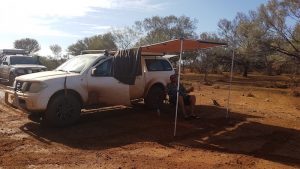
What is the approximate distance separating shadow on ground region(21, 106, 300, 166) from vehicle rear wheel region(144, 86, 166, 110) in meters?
0.62

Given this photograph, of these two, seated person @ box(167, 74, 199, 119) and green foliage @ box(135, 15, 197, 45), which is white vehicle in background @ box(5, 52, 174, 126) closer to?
seated person @ box(167, 74, 199, 119)

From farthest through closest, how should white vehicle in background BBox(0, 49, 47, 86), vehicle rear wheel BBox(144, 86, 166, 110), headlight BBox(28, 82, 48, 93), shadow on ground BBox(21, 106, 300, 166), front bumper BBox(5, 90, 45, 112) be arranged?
white vehicle in background BBox(0, 49, 47, 86), vehicle rear wheel BBox(144, 86, 166, 110), headlight BBox(28, 82, 48, 93), front bumper BBox(5, 90, 45, 112), shadow on ground BBox(21, 106, 300, 166)

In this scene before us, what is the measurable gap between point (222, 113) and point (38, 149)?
635 cm

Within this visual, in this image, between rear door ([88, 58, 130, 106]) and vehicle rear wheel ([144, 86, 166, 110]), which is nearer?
rear door ([88, 58, 130, 106])

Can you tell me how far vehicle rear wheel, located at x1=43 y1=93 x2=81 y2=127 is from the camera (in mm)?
9578

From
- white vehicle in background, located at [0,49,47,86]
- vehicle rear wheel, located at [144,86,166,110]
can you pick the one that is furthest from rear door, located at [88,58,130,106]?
white vehicle in background, located at [0,49,47,86]

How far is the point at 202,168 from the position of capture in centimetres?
685

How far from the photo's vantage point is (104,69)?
35.3 feet

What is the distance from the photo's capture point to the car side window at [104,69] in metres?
10.6

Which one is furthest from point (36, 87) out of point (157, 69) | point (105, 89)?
point (157, 69)

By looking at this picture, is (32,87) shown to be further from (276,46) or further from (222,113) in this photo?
(276,46)

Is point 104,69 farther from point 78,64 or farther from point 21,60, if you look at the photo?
point 21,60

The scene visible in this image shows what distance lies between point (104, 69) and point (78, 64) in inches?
31.0

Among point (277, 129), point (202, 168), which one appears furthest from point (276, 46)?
point (202, 168)
